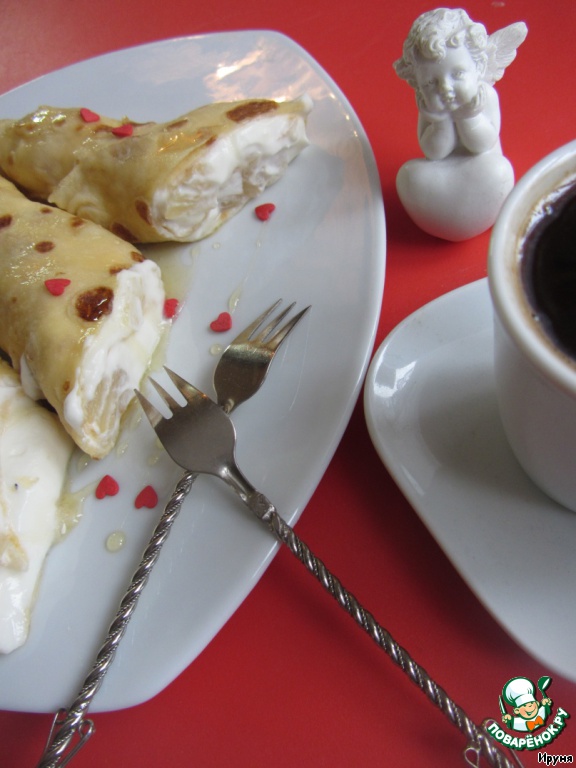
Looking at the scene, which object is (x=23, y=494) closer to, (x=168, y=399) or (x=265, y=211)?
(x=168, y=399)

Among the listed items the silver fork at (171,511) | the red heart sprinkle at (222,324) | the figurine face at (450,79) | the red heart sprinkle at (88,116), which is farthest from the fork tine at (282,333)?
the red heart sprinkle at (88,116)

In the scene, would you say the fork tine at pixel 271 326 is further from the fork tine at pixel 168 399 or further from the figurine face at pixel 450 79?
the figurine face at pixel 450 79

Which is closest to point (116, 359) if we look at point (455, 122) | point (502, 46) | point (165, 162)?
point (165, 162)

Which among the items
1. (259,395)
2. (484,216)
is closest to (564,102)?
(484,216)

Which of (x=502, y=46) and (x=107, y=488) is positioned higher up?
(x=502, y=46)

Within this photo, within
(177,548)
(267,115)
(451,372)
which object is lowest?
(177,548)

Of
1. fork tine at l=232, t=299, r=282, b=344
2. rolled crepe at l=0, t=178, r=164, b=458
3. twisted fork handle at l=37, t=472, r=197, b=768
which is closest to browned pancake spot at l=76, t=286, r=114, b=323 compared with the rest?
rolled crepe at l=0, t=178, r=164, b=458

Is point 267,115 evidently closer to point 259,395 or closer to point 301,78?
point 301,78
